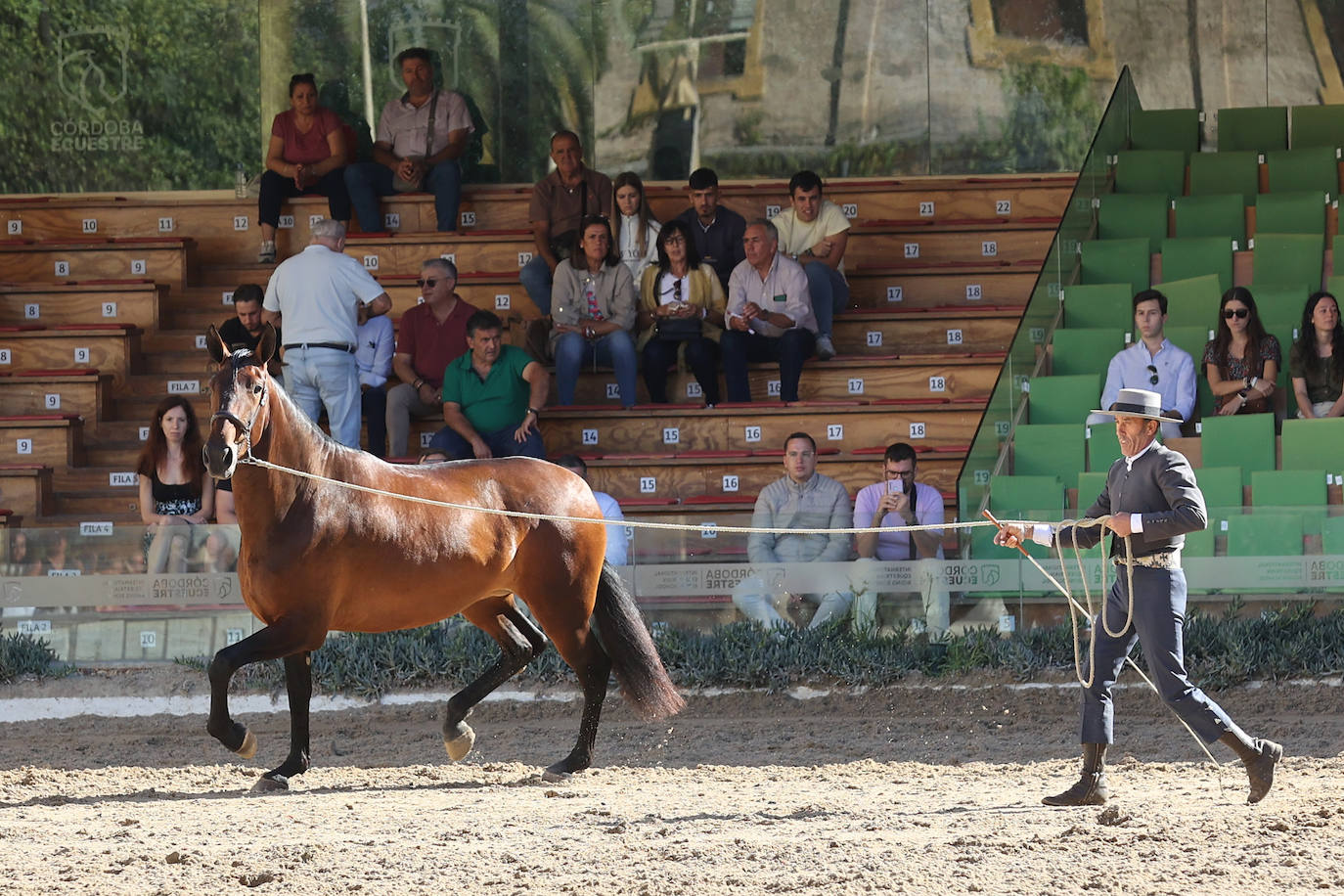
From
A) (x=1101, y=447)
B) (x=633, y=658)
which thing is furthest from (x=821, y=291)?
(x=633, y=658)

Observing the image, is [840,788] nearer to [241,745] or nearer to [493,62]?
[241,745]

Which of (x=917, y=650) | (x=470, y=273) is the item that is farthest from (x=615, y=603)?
(x=470, y=273)

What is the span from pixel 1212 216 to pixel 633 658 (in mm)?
7908

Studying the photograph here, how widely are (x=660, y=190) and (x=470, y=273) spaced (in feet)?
7.83

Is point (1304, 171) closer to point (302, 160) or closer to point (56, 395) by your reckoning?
point (302, 160)

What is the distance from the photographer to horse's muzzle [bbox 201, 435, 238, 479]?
6934mm

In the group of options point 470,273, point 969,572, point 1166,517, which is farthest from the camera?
point 470,273

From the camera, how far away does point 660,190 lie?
→ 1609cm

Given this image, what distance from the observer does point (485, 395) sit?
12.0 meters

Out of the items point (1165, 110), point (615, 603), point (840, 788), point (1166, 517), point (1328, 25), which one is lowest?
point (840, 788)

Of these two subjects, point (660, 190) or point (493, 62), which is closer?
point (660, 190)

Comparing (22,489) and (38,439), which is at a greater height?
(38,439)

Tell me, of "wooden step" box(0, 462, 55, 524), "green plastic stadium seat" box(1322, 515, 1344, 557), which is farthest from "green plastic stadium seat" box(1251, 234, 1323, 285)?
"wooden step" box(0, 462, 55, 524)

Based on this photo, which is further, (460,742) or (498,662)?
(498,662)
